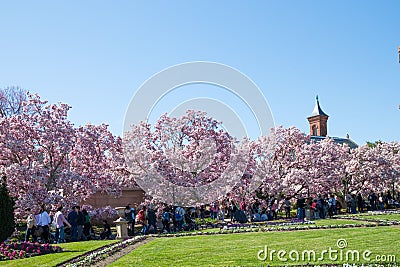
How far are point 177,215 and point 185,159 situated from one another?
17.4 ft

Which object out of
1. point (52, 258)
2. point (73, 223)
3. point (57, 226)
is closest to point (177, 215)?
point (73, 223)

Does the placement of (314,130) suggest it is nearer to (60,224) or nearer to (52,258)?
(60,224)

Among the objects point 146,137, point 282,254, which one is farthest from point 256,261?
point 146,137

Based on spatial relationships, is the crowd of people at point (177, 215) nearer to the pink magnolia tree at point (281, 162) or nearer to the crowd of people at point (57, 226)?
the crowd of people at point (57, 226)

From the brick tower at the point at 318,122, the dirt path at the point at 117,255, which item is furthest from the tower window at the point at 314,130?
the dirt path at the point at 117,255

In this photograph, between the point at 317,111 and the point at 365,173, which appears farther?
the point at 317,111

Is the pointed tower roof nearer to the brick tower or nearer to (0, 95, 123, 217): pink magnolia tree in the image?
the brick tower

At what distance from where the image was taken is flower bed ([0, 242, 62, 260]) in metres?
14.5

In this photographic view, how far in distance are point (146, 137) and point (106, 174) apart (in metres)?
3.81

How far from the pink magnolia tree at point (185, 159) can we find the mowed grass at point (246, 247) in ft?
29.7

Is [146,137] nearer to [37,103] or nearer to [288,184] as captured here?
[37,103]

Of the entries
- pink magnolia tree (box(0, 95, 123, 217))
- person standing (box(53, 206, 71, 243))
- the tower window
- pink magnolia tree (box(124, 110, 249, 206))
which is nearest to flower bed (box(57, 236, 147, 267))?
person standing (box(53, 206, 71, 243))

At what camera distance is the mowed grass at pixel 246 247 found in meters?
11.2

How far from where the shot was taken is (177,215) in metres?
21.9
